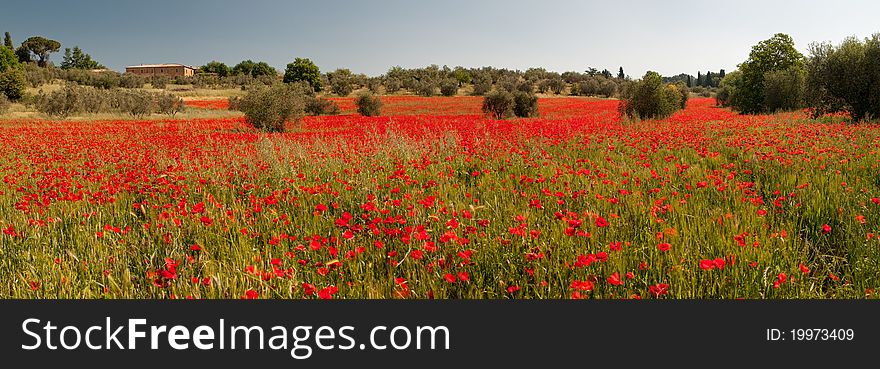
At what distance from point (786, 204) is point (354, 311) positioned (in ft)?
15.5

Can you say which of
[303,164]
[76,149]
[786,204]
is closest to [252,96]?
[76,149]

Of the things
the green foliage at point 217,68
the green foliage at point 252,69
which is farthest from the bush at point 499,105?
the green foliage at point 217,68

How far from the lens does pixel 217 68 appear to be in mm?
122688

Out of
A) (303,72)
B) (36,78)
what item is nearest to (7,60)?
(36,78)

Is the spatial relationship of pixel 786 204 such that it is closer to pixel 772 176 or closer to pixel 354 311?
pixel 772 176

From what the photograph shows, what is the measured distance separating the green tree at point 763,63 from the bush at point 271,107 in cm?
3316

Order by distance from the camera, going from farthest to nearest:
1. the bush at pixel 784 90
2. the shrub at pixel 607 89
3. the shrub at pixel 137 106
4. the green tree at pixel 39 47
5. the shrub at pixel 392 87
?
the green tree at pixel 39 47 → the shrub at pixel 607 89 → the shrub at pixel 392 87 → the shrub at pixel 137 106 → the bush at pixel 784 90

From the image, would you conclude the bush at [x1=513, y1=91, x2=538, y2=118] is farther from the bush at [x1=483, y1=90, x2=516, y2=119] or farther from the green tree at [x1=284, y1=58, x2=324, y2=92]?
the green tree at [x1=284, y1=58, x2=324, y2=92]

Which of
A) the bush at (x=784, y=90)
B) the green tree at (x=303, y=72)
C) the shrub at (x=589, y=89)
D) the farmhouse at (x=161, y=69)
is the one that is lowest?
the bush at (x=784, y=90)

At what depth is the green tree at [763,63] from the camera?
1437 inches

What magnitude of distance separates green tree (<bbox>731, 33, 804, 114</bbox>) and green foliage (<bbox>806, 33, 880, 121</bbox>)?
1828cm

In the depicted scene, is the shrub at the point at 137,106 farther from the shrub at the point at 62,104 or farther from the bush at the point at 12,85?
the bush at the point at 12,85

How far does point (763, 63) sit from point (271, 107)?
3748 cm

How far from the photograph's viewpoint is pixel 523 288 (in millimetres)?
3145
